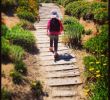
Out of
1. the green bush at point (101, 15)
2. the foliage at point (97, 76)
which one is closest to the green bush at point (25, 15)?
the green bush at point (101, 15)

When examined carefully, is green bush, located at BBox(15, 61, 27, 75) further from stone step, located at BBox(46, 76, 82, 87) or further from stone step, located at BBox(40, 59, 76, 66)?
stone step, located at BBox(40, 59, 76, 66)

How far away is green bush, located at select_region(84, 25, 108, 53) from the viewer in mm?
14031

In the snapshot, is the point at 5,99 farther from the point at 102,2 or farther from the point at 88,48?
the point at 102,2

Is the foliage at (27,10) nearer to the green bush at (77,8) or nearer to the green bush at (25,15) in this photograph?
the green bush at (25,15)

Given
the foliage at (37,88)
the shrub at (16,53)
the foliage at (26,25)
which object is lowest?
the foliage at (37,88)

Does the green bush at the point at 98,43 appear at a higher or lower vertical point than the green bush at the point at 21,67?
higher

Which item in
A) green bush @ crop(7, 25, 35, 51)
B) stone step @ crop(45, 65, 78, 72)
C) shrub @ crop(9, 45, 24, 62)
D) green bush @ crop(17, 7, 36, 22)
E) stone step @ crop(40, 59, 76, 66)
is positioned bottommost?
stone step @ crop(45, 65, 78, 72)

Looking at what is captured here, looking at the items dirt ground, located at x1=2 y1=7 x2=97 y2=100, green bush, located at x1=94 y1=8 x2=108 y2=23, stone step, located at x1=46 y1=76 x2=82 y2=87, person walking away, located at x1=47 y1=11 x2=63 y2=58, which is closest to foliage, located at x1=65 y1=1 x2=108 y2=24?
green bush, located at x1=94 y1=8 x2=108 y2=23

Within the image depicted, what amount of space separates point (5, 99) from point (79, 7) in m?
10.1

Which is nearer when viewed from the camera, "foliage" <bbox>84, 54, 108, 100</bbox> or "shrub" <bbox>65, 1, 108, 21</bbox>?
"foliage" <bbox>84, 54, 108, 100</bbox>

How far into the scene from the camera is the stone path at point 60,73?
464 inches

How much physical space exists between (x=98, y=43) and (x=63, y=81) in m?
2.83

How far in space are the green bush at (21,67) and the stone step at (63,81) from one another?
0.93 meters

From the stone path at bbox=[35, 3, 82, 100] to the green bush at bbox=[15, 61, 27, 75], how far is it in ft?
2.54
